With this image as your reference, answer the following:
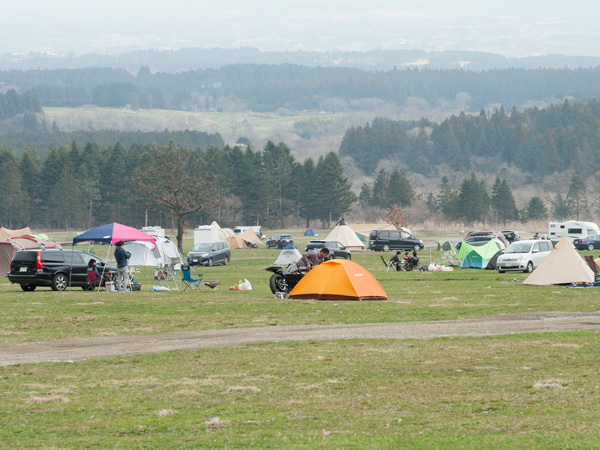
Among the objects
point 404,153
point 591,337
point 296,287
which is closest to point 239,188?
point 404,153

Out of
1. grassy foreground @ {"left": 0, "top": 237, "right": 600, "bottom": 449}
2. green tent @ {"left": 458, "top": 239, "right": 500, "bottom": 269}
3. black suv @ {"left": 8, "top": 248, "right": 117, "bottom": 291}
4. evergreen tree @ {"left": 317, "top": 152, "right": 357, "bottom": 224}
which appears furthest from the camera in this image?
evergreen tree @ {"left": 317, "top": 152, "right": 357, "bottom": 224}

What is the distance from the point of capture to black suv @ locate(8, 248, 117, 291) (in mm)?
27469

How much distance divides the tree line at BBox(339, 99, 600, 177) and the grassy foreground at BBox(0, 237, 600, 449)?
6239 inches

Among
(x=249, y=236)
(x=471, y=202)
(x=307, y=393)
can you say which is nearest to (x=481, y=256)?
(x=307, y=393)

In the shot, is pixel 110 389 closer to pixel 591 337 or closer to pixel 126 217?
pixel 591 337

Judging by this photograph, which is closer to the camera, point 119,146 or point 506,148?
point 119,146

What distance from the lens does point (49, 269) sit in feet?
90.7

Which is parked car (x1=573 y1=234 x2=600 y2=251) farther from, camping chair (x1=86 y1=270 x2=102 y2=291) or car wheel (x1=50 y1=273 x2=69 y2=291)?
car wheel (x1=50 y1=273 x2=69 y2=291)

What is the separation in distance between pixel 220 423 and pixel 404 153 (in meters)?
187

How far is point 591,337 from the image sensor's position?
15250 millimetres

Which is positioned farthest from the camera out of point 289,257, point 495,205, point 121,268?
point 495,205

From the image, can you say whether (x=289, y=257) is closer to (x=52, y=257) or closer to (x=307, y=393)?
(x=52, y=257)

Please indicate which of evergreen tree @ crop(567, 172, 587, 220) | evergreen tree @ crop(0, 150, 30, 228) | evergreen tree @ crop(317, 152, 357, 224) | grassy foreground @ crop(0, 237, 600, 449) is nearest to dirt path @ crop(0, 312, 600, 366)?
grassy foreground @ crop(0, 237, 600, 449)

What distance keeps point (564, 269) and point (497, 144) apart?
162 metres
